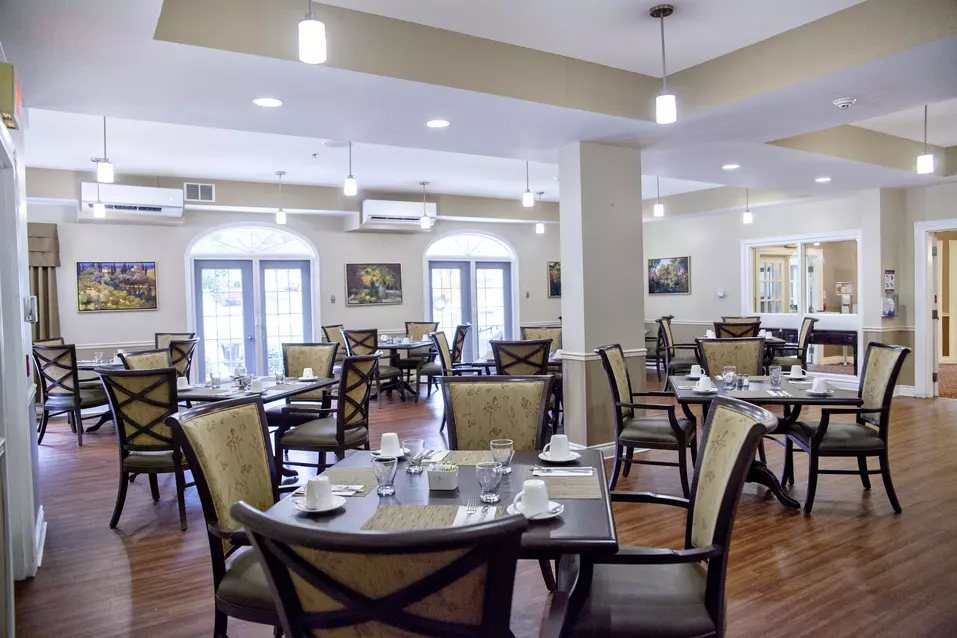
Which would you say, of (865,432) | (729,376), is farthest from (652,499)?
(865,432)

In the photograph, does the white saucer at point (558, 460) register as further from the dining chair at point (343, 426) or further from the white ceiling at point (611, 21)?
the white ceiling at point (611, 21)

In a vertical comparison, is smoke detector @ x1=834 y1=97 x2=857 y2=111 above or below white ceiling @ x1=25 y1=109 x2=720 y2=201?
below

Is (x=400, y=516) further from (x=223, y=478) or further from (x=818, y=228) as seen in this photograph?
(x=818, y=228)

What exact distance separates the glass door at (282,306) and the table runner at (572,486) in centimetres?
777

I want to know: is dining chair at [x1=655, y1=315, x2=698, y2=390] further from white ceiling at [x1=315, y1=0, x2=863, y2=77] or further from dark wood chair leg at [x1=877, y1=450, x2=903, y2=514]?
white ceiling at [x1=315, y1=0, x2=863, y2=77]

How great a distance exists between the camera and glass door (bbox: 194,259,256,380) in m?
8.84

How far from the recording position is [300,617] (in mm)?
1222

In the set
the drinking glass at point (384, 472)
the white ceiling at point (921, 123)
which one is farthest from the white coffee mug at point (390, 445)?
the white ceiling at point (921, 123)

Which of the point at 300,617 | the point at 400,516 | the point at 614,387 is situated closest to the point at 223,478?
the point at 400,516

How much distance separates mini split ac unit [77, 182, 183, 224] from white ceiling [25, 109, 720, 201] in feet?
0.86

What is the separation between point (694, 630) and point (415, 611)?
3.15 ft

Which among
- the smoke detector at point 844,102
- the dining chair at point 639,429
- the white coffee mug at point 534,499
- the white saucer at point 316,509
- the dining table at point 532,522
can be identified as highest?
the smoke detector at point 844,102

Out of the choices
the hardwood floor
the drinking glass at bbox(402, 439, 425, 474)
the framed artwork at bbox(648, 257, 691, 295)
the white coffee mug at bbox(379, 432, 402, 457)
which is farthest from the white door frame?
the white coffee mug at bbox(379, 432, 402, 457)

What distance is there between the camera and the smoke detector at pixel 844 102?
412 cm
